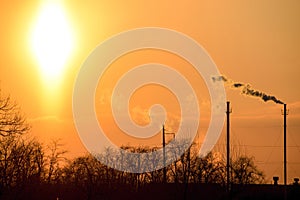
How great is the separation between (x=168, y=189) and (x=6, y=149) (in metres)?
24.8

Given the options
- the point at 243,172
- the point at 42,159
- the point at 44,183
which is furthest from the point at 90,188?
the point at 243,172

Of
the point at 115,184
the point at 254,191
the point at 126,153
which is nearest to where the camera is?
the point at 254,191

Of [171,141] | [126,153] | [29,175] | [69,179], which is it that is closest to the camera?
[29,175]

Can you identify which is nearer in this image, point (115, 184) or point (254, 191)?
point (254, 191)

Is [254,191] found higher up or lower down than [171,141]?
lower down

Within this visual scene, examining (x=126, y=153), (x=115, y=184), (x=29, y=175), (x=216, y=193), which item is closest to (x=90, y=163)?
(x=126, y=153)

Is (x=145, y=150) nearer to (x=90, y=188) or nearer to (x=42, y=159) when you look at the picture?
(x=90, y=188)

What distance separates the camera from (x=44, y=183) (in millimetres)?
75750

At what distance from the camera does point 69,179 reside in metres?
94.2

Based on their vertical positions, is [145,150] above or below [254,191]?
above

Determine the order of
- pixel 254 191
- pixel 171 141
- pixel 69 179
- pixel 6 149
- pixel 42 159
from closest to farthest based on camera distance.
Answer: pixel 6 149 < pixel 42 159 < pixel 254 191 < pixel 171 141 < pixel 69 179

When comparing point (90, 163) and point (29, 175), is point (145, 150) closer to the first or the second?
point (90, 163)

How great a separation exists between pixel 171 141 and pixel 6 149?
2794 cm

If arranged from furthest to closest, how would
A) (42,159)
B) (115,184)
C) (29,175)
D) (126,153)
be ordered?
1. (126,153)
2. (115,184)
3. (42,159)
4. (29,175)
